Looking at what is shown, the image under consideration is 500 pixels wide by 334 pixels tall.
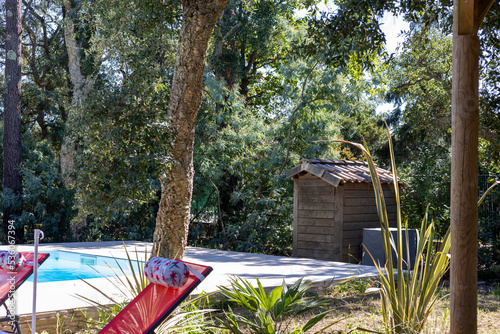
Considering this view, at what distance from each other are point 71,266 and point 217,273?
4.17 m

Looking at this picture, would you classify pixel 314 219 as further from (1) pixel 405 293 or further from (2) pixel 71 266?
(1) pixel 405 293

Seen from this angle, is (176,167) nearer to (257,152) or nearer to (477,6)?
(477,6)

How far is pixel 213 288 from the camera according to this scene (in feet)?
17.6

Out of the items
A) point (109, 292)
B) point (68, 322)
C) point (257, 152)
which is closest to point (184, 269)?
point (68, 322)

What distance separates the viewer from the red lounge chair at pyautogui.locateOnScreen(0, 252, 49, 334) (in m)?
3.64

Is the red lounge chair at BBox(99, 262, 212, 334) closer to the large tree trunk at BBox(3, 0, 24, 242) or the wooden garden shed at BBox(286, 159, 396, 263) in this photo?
the wooden garden shed at BBox(286, 159, 396, 263)

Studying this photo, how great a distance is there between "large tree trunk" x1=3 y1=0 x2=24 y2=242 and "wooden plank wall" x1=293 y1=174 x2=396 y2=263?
8.37m

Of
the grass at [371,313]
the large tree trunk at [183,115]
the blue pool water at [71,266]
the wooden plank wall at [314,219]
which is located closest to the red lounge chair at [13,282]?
the large tree trunk at [183,115]

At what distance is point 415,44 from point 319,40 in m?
5.61

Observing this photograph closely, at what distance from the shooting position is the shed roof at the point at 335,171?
29.9 ft

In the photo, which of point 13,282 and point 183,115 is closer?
point 13,282

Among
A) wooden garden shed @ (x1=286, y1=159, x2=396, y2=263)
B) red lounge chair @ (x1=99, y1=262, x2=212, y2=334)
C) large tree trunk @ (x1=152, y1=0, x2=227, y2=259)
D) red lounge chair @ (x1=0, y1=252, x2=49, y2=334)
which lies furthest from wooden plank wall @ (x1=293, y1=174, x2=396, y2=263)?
red lounge chair @ (x1=0, y1=252, x2=49, y2=334)

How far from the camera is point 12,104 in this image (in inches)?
521

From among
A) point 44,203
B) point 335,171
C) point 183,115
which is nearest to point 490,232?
point 335,171
